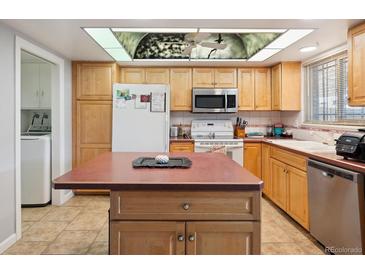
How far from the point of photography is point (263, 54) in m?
3.66

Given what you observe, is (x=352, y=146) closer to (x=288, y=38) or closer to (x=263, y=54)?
(x=288, y=38)

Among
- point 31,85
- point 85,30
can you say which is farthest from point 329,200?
point 31,85

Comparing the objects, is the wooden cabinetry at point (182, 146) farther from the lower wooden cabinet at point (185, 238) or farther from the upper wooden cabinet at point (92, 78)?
the lower wooden cabinet at point (185, 238)

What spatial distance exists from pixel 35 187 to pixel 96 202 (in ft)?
2.64

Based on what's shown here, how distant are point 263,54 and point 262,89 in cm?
93

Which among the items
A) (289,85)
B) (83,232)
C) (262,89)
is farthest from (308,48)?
(83,232)

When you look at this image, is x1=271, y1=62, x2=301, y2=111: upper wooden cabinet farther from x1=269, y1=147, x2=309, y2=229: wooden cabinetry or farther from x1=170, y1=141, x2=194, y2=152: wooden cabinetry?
x1=170, y1=141, x2=194, y2=152: wooden cabinetry

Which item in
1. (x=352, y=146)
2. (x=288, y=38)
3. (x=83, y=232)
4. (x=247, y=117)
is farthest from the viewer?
(x=247, y=117)

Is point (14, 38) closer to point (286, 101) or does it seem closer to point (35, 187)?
point (35, 187)

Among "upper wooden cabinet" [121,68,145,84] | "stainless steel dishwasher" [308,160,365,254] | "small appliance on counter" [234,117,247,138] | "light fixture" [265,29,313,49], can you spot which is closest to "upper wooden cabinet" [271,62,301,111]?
"small appliance on counter" [234,117,247,138]

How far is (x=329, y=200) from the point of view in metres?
2.33

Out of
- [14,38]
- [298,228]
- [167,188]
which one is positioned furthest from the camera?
[298,228]

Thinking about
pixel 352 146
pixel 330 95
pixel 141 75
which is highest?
pixel 141 75

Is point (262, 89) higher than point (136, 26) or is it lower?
lower
